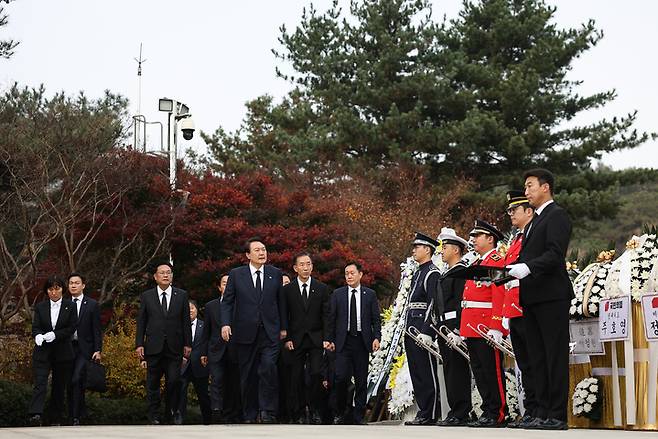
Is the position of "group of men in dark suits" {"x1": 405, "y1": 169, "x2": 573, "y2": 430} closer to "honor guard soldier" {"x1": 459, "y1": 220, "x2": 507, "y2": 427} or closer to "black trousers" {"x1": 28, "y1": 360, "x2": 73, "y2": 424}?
"honor guard soldier" {"x1": 459, "y1": 220, "x2": 507, "y2": 427}

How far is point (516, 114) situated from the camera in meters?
34.6

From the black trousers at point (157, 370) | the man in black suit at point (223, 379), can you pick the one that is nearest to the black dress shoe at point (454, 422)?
the man in black suit at point (223, 379)

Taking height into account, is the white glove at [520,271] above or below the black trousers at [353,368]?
above

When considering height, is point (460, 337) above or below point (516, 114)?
below

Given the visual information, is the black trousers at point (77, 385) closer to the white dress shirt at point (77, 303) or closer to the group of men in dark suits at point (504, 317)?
the white dress shirt at point (77, 303)

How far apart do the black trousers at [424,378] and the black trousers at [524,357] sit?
7.86 feet

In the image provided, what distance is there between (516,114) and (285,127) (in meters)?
7.50

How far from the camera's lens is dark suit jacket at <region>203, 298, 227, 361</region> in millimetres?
12969

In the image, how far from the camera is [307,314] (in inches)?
508

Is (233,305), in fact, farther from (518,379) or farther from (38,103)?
(38,103)

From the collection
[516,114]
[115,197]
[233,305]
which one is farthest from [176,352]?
[516,114]

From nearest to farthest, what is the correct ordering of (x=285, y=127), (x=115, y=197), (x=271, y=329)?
1. (x=271, y=329)
2. (x=115, y=197)
3. (x=285, y=127)

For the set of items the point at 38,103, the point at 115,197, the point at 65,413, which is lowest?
the point at 65,413

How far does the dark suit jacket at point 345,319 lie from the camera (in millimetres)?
12906
